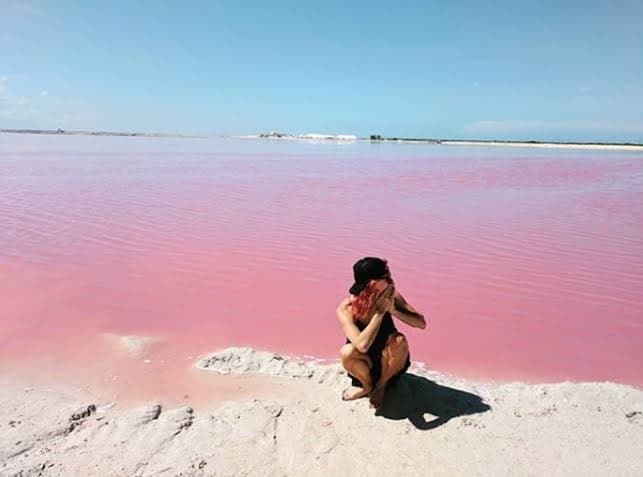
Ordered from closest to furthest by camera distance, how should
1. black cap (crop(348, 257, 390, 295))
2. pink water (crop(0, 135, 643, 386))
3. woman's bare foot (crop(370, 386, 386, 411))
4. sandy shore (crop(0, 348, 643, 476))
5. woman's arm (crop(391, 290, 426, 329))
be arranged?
1. sandy shore (crop(0, 348, 643, 476))
2. black cap (crop(348, 257, 390, 295))
3. woman's arm (crop(391, 290, 426, 329))
4. woman's bare foot (crop(370, 386, 386, 411))
5. pink water (crop(0, 135, 643, 386))

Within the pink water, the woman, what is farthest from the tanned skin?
the pink water

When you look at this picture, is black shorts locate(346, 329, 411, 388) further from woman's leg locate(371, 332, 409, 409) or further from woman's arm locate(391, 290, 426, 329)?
woman's arm locate(391, 290, 426, 329)

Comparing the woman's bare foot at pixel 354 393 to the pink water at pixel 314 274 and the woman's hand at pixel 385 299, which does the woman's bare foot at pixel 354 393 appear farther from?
the pink water at pixel 314 274

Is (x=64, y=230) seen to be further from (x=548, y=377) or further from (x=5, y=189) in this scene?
(x=548, y=377)

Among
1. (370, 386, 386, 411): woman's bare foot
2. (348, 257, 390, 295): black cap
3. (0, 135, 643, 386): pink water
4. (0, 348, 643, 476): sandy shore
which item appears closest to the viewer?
(0, 348, 643, 476): sandy shore

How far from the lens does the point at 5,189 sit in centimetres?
1248

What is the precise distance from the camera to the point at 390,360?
3.18 meters

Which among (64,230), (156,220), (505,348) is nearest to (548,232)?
(505,348)

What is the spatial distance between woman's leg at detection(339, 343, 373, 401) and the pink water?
0.91m

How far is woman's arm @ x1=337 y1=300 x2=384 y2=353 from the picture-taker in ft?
9.53

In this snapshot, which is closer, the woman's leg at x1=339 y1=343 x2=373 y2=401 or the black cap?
the black cap

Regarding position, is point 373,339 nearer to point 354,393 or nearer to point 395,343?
point 395,343

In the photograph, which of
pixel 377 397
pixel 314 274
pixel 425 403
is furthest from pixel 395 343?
pixel 314 274

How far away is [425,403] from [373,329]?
798mm
